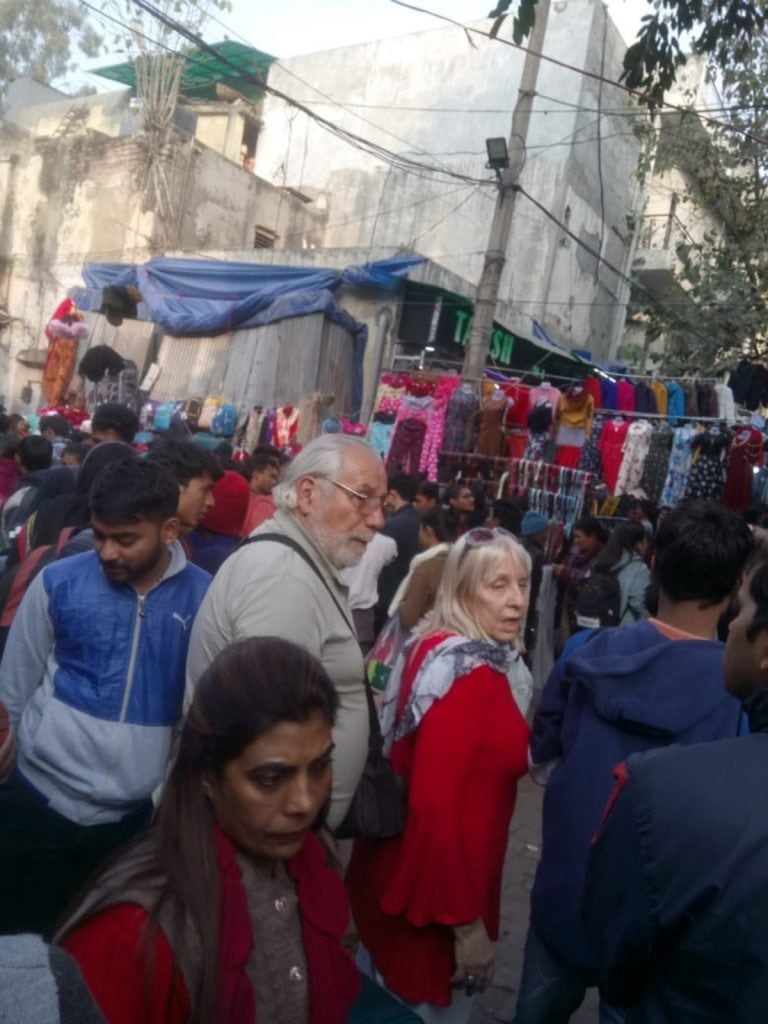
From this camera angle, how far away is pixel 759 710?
5.72 feet

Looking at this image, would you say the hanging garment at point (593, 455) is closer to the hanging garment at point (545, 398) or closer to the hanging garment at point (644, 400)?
the hanging garment at point (545, 398)

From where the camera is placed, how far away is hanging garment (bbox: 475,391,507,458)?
10734 millimetres

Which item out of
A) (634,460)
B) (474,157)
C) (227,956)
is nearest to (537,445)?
(634,460)

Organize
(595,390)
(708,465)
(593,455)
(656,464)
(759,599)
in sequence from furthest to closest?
1. (595,390)
2. (593,455)
3. (656,464)
4. (708,465)
5. (759,599)

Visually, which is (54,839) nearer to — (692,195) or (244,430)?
(244,430)

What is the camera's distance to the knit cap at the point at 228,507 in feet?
14.9

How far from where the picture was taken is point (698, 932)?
1.61m

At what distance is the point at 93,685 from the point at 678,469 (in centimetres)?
837

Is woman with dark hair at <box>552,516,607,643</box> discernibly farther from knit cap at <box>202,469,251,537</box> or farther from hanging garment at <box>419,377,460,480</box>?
knit cap at <box>202,469,251,537</box>

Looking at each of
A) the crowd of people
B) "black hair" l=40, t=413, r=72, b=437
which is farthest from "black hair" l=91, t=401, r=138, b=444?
"black hair" l=40, t=413, r=72, b=437

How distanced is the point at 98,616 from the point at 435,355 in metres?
12.5

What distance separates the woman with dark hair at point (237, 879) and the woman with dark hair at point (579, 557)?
6.20 meters

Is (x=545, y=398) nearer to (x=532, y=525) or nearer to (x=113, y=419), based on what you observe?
(x=532, y=525)

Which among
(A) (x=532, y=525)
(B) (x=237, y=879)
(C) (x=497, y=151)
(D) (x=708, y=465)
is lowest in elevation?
(B) (x=237, y=879)
